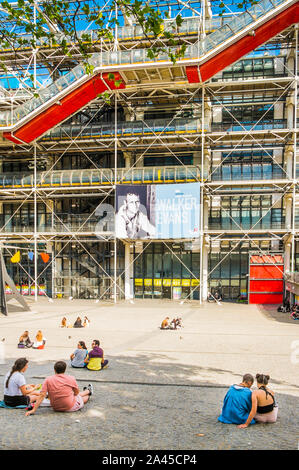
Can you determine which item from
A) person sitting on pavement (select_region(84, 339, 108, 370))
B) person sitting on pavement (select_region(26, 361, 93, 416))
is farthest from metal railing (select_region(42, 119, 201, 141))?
person sitting on pavement (select_region(26, 361, 93, 416))

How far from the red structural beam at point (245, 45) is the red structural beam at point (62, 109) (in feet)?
15.3

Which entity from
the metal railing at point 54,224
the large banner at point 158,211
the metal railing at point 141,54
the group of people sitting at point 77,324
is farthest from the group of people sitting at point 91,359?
the metal railing at point 54,224

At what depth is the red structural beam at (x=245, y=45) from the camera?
70.4ft

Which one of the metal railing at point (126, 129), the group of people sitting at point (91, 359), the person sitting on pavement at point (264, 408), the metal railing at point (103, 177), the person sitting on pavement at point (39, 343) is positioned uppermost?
the metal railing at point (126, 129)

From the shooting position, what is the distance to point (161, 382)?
7.72 m

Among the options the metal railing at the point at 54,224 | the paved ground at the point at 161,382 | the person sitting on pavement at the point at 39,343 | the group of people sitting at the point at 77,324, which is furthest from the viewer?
the metal railing at the point at 54,224

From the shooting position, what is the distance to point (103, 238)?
86.7 feet

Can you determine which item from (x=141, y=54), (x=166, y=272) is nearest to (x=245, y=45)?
(x=141, y=54)

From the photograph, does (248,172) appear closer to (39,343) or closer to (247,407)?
(39,343)

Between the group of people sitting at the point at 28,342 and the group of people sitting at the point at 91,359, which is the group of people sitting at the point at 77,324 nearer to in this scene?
the group of people sitting at the point at 28,342

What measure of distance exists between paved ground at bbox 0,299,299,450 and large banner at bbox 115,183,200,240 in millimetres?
7649

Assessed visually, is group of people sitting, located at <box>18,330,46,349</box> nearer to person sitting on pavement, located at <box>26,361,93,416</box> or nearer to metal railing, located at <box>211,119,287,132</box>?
person sitting on pavement, located at <box>26,361,93,416</box>

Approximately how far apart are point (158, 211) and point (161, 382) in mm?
17227

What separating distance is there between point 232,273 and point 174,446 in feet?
74.2
